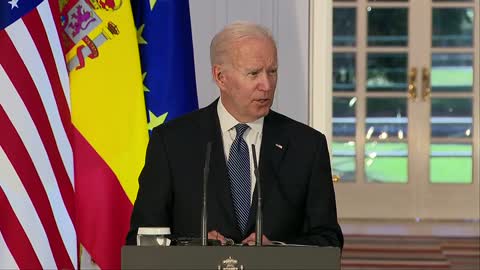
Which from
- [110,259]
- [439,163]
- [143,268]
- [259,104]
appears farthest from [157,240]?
[439,163]

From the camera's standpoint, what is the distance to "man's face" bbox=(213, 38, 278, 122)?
2.78 meters

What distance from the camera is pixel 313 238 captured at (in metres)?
2.85

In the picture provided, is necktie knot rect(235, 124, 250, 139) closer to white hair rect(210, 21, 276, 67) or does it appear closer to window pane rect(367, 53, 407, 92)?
white hair rect(210, 21, 276, 67)

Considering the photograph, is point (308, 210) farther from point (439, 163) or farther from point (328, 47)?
point (439, 163)

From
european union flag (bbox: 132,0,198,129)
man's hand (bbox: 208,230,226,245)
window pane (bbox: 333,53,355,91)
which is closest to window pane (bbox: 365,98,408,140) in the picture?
window pane (bbox: 333,53,355,91)

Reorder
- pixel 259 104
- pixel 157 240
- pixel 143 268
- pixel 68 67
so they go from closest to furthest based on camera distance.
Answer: pixel 143 268 < pixel 157 240 < pixel 259 104 < pixel 68 67

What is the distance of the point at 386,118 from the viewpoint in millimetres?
10414

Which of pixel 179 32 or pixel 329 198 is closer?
pixel 329 198

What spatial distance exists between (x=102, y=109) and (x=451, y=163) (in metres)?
6.99

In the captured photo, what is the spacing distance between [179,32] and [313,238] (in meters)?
1.17

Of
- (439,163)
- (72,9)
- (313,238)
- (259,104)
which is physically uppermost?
(72,9)

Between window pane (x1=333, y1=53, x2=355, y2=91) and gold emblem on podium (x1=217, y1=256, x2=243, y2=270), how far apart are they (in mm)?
8253

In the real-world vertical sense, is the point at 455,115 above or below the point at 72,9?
below

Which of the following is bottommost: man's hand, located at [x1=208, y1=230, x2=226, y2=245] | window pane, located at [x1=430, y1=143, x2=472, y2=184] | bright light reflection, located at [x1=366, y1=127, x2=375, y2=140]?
window pane, located at [x1=430, y1=143, x2=472, y2=184]
